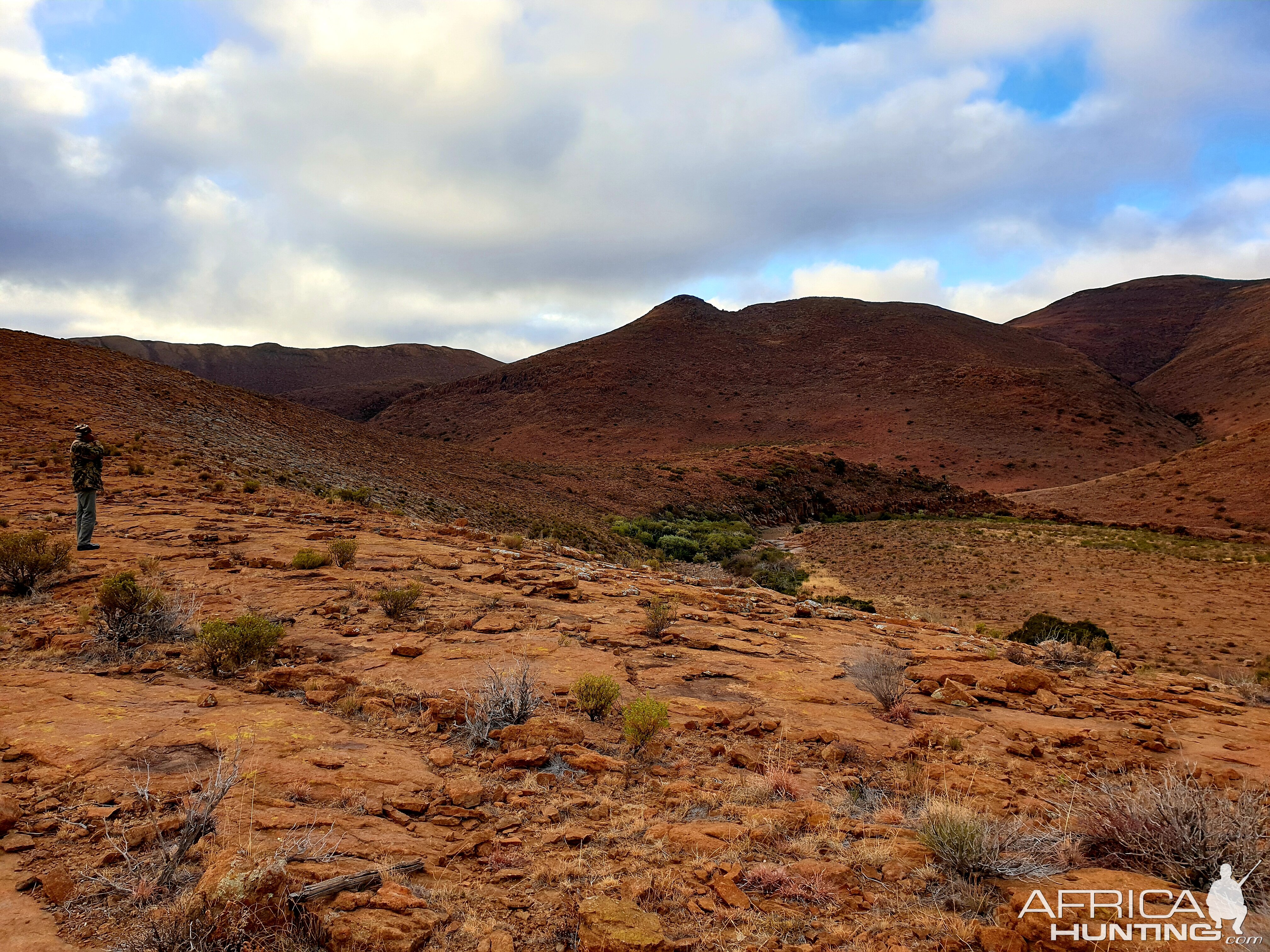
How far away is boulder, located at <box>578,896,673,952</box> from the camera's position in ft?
9.16

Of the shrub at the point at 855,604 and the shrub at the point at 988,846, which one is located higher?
the shrub at the point at 988,846

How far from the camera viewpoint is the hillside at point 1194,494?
31.1 m

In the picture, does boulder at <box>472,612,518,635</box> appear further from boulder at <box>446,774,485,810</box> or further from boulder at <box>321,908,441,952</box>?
boulder at <box>321,908,441,952</box>

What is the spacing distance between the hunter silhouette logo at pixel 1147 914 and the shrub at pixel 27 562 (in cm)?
981

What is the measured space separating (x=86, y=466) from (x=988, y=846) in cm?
1183

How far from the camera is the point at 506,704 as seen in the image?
509 centimetres

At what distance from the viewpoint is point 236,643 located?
5582mm

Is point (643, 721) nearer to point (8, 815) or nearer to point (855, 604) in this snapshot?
point (8, 815)

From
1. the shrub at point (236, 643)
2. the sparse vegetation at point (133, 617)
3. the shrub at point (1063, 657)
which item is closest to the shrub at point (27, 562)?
the sparse vegetation at point (133, 617)

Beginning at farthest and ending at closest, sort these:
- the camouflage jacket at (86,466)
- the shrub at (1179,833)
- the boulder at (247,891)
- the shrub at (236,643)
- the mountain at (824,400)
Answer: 1. the mountain at (824,400)
2. the camouflage jacket at (86,466)
3. the shrub at (236,643)
4. the shrub at (1179,833)
5. the boulder at (247,891)

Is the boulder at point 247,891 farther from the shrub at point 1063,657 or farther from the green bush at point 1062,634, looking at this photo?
the green bush at point 1062,634

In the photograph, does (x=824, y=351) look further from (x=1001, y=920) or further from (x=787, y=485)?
(x=1001, y=920)

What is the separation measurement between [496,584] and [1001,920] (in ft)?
25.2

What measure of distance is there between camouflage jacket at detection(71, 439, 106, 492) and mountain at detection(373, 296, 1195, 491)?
45.0 metres
